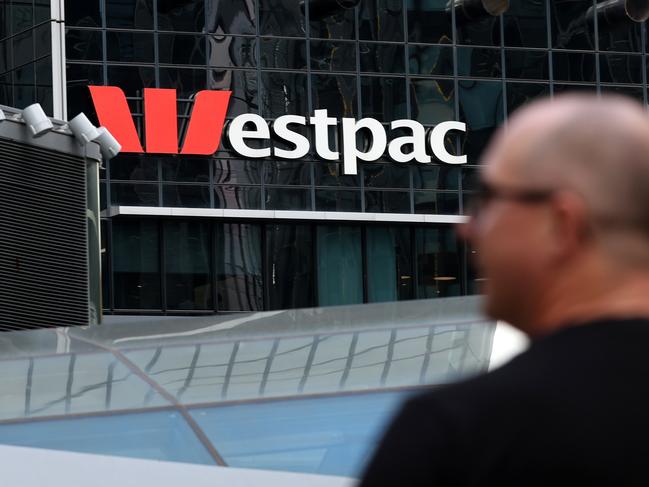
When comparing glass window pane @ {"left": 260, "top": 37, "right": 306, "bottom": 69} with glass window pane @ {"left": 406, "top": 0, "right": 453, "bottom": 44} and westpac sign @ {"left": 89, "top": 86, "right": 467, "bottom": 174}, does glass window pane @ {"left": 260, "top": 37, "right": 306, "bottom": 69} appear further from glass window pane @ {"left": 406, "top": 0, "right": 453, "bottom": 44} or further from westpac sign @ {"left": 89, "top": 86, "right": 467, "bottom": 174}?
glass window pane @ {"left": 406, "top": 0, "right": 453, "bottom": 44}

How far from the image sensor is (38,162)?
19062 mm

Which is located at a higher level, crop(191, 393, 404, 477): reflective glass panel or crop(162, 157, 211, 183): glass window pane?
crop(162, 157, 211, 183): glass window pane

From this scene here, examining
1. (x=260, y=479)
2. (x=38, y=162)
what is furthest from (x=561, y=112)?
(x=38, y=162)

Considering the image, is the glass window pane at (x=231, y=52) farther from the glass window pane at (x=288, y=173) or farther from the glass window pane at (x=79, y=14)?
the glass window pane at (x=79, y=14)

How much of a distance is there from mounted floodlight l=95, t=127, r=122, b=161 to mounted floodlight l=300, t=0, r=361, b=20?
52.6 feet

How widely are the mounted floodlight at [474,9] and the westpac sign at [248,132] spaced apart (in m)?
2.94

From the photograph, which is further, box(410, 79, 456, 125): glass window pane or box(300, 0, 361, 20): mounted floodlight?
box(410, 79, 456, 125): glass window pane

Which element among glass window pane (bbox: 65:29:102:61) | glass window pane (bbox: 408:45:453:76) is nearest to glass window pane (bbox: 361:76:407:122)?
glass window pane (bbox: 408:45:453:76)

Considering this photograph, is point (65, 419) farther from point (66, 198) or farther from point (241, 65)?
point (241, 65)

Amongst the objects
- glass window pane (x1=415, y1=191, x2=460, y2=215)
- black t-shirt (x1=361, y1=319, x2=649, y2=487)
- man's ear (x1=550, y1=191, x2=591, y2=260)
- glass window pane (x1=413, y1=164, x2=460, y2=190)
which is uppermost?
glass window pane (x1=413, y1=164, x2=460, y2=190)

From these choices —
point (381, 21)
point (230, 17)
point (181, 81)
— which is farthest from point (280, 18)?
point (181, 81)

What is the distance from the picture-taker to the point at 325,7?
35812 millimetres

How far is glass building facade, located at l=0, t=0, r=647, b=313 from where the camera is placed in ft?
115

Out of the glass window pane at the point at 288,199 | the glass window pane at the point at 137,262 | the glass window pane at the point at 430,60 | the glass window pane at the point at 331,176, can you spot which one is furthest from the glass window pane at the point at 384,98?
the glass window pane at the point at 137,262
